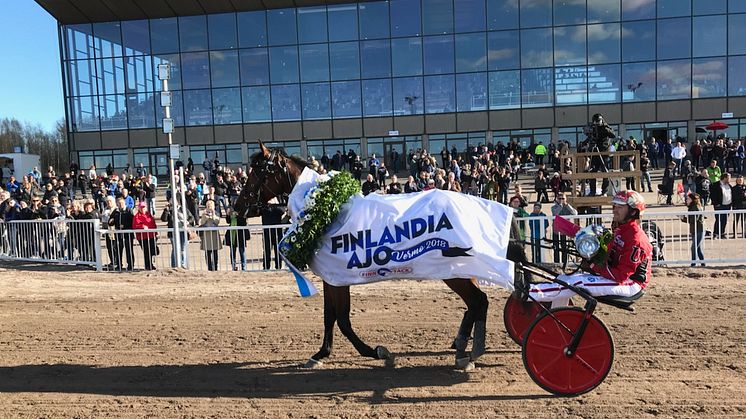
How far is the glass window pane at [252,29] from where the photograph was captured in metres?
31.6

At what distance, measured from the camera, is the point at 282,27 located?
31.5 m

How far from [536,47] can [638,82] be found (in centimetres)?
554

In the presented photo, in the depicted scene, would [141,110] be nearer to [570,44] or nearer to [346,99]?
[346,99]

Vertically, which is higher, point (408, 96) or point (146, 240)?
point (408, 96)

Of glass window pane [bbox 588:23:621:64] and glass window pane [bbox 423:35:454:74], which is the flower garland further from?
glass window pane [bbox 588:23:621:64]

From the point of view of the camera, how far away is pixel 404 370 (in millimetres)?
5250

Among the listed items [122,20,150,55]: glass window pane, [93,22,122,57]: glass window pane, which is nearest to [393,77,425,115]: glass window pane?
[122,20,150,55]: glass window pane

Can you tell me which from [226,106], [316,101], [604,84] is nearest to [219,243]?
[316,101]

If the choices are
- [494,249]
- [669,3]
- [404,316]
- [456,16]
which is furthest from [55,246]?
[669,3]

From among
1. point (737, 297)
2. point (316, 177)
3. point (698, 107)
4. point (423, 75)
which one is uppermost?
point (423, 75)

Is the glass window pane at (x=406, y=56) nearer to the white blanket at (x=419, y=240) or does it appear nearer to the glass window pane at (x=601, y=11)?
the glass window pane at (x=601, y=11)

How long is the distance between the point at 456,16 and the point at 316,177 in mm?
27293

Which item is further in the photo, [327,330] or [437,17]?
[437,17]

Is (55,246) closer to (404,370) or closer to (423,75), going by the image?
(404,370)
